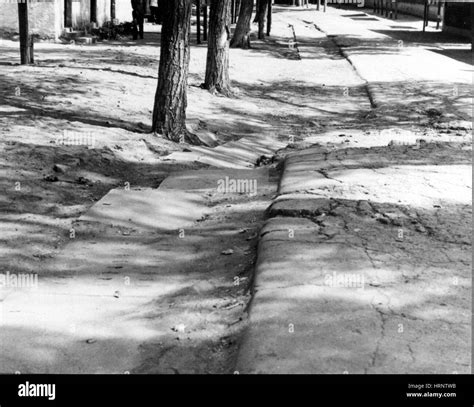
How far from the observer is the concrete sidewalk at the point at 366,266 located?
136 inches

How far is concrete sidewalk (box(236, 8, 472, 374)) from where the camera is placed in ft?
11.3

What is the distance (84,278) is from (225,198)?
2.16 metres

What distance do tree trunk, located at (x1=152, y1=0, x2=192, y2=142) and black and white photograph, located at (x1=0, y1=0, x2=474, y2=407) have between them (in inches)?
0.9

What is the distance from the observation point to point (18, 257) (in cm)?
529

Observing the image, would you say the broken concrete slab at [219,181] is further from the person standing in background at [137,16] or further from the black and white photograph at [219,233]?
the person standing in background at [137,16]

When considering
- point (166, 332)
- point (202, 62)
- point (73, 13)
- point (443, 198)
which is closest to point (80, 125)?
point (443, 198)

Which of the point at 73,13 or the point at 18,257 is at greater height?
the point at 73,13

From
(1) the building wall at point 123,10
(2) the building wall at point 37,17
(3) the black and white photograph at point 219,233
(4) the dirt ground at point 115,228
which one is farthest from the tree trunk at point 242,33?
(3) the black and white photograph at point 219,233

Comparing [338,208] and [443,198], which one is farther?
[443,198]

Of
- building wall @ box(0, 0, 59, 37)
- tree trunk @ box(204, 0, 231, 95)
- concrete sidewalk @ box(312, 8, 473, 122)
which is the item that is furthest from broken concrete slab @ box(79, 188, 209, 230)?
building wall @ box(0, 0, 59, 37)

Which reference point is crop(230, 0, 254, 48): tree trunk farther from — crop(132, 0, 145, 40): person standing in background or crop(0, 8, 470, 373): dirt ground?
crop(0, 8, 470, 373): dirt ground

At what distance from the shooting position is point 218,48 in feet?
44.6

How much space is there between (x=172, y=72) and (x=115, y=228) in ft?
13.3
